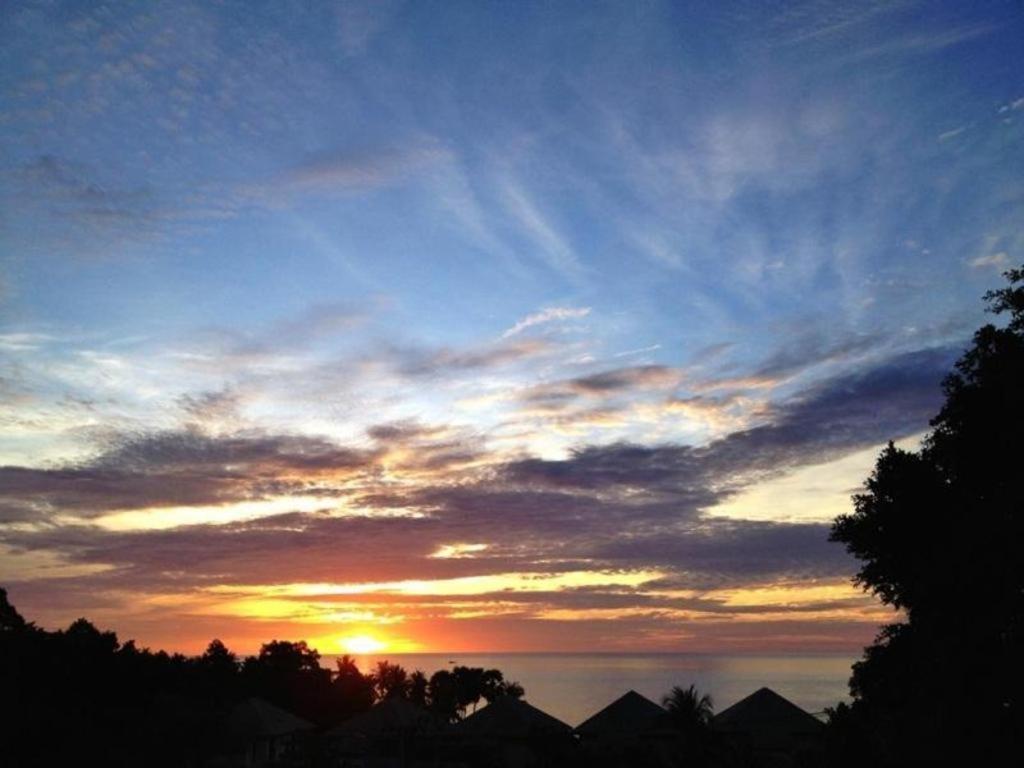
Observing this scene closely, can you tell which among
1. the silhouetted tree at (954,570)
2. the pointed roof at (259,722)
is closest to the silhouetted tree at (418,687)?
the pointed roof at (259,722)

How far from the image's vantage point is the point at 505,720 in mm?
34219

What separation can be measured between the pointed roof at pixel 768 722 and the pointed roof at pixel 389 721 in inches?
529

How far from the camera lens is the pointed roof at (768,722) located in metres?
30.7

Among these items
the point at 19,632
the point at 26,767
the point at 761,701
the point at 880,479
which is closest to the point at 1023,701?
the point at 880,479

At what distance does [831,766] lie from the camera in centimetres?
2112

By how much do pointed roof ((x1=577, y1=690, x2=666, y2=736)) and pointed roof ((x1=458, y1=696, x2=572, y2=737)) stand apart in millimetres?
1375

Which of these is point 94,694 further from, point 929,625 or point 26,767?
point 929,625

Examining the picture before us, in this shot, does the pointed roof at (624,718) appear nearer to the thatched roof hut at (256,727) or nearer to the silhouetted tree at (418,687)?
the thatched roof hut at (256,727)

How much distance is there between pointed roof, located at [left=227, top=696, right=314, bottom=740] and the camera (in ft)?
124

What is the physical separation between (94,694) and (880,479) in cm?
3618

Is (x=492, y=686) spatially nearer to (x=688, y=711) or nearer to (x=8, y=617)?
(x=8, y=617)

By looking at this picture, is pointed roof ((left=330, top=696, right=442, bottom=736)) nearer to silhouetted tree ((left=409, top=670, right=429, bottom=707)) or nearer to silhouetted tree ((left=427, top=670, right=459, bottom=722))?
silhouetted tree ((left=427, top=670, right=459, bottom=722))

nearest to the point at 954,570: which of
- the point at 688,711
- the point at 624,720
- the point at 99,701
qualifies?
the point at 688,711

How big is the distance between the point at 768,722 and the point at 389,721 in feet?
56.0
